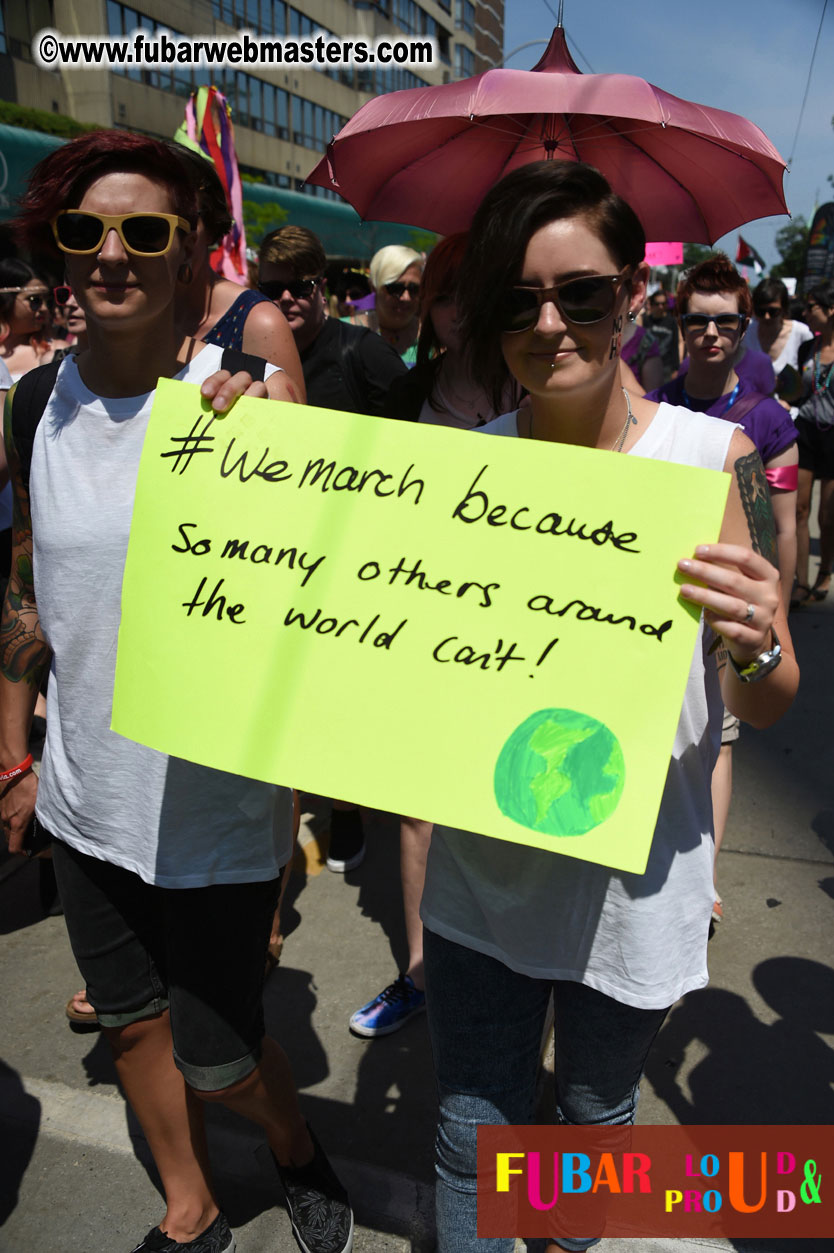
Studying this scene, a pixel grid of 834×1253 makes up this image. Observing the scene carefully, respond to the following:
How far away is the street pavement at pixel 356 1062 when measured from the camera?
2.02 meters

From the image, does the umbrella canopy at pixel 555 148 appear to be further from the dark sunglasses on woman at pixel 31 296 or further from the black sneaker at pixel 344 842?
the dark sunglasses on woman at pixel 31 296

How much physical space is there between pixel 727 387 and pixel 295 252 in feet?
5.22

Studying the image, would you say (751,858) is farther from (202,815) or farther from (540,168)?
(540,168)

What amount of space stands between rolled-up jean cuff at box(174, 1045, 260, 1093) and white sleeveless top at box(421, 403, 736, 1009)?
57 centimetres

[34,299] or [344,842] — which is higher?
[34,299]

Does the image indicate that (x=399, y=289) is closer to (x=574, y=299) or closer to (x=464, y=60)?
(x=574, y=299)

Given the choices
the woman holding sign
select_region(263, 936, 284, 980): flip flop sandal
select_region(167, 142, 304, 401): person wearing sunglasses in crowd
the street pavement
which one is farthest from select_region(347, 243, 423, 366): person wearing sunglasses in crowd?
the woman holding sign

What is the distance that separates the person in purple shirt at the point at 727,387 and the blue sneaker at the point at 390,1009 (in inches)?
40.0

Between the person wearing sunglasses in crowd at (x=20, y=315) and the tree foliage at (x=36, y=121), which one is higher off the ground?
the person wearing sunglasses in crowd at (x=20, y=315)

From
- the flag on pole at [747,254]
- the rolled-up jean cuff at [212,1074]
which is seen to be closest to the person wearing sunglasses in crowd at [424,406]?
the rolled-up jean cuff at [212,1074]

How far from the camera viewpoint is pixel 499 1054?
1.49 meters

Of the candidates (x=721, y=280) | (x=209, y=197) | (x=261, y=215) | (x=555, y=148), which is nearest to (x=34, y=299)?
(x=209, y=197)

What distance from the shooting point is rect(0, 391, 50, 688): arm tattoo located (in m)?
1.70

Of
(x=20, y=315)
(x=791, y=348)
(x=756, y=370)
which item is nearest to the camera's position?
(x=756, y=370)
